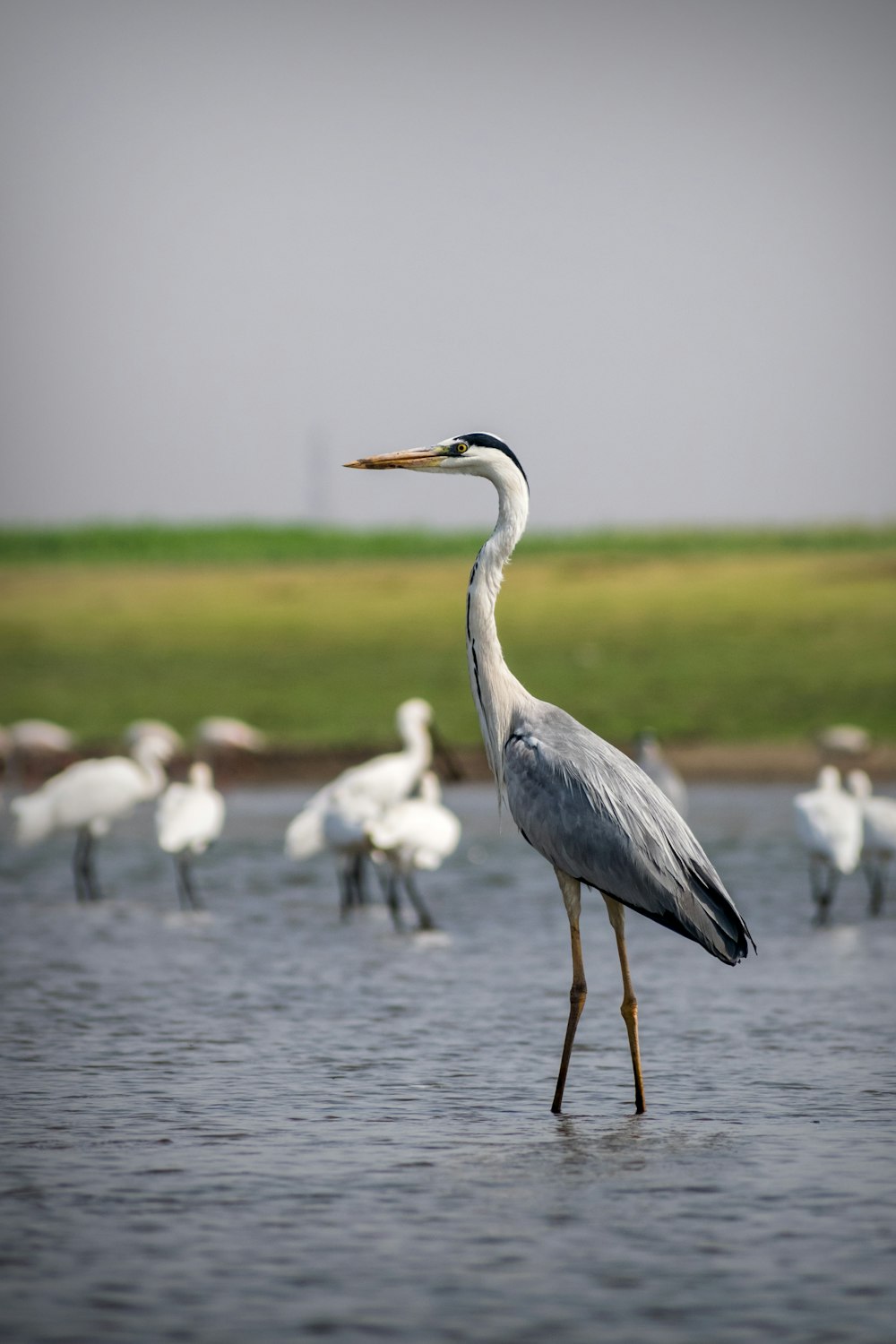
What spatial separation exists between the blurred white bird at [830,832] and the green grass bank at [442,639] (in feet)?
48.2

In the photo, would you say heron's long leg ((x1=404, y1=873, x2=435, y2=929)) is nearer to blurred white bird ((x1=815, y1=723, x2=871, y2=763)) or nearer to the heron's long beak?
the heron's long beak

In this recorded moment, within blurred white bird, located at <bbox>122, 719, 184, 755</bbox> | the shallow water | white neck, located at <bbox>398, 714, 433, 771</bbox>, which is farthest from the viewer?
blurred white bird, located at <bbox>122, 719, 184, 755</bbox>

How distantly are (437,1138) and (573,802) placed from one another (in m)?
1.40

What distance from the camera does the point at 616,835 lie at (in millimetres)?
7660

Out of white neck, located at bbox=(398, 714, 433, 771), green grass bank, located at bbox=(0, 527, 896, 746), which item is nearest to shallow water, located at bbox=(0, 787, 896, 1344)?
white neck, located at bbox=(398, 714, 433, 771)

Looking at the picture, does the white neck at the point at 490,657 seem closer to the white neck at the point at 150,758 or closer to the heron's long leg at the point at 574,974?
the heron's long leg at the point at 574,974

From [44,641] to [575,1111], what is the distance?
99.8 feet

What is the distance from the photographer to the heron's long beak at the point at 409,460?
27.3 feet

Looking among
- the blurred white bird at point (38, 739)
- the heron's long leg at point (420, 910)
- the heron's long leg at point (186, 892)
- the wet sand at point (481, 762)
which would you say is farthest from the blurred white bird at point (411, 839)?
the blurred white bird at point (38, 739)

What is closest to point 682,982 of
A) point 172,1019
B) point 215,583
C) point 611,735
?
point 172,1019

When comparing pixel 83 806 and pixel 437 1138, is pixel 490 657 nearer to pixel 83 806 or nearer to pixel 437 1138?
pixel 437 1138

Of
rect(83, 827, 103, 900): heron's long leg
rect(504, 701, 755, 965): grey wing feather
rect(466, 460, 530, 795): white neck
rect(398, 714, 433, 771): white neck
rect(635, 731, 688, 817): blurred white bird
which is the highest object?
rect(466, 460, 530, 795): white neck

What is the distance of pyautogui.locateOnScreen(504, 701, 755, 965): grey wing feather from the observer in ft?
24.9

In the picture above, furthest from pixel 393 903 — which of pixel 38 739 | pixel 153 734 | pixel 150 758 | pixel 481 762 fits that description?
pixel 481 762
